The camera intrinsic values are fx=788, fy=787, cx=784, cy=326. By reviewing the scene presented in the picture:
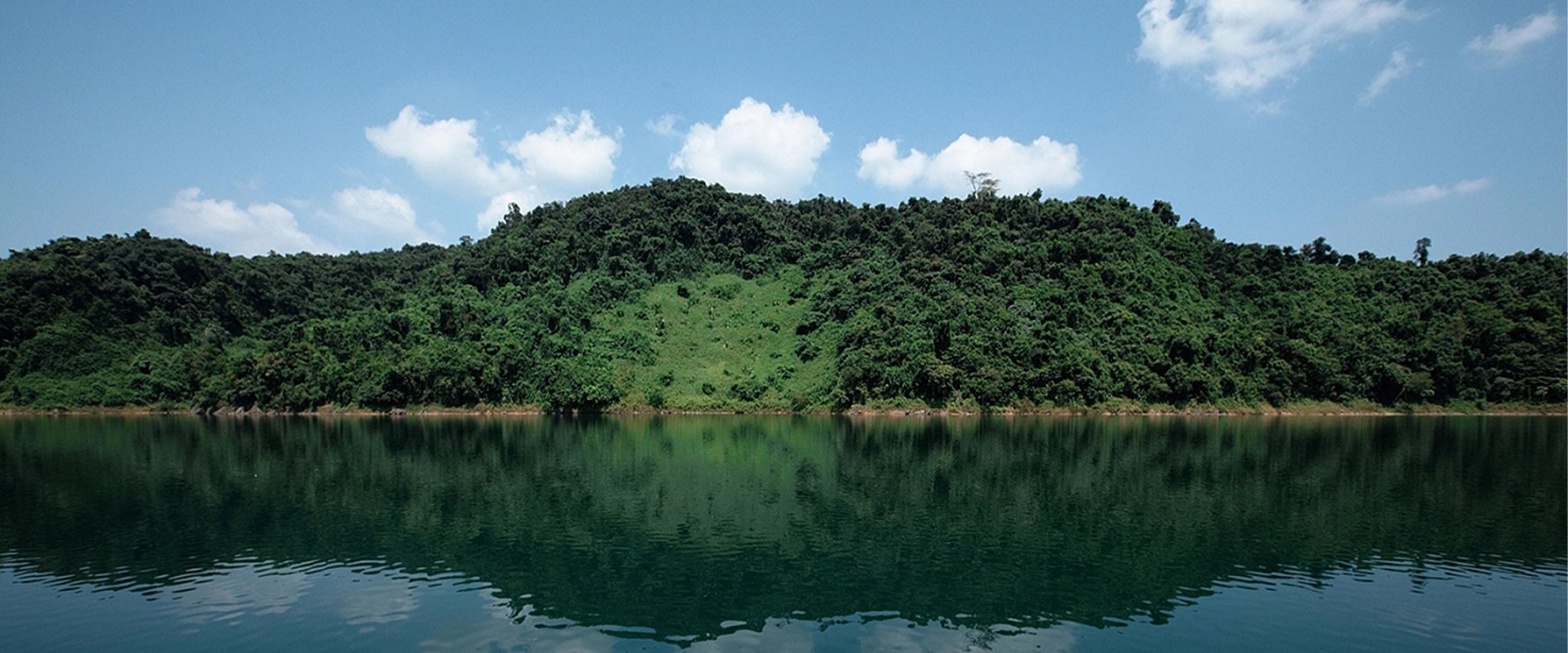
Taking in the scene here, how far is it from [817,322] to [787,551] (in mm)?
74996

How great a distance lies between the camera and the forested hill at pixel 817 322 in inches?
3216

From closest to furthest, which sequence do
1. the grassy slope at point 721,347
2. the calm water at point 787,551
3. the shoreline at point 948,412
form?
1. the calm water at point 787,551
2. the shoreline at point 948,412
3. the grassy slope at point 721,347

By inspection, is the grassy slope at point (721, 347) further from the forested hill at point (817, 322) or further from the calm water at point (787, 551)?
the calm water at point (787, 551)

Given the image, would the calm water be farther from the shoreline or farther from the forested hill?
the forested hill

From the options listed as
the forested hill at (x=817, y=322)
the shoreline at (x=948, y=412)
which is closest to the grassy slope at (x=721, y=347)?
the forested hill at (x=817, y=322)

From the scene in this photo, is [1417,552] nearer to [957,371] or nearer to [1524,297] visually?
[957,371]

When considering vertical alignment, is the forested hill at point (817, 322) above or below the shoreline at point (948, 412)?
above

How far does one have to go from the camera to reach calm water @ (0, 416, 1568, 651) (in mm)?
15695

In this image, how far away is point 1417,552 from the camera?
21531 millimetres

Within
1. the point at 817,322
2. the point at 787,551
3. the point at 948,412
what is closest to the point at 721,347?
the point at 817,322

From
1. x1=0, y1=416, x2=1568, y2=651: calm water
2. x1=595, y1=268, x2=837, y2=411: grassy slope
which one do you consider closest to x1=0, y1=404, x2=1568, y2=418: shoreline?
x1=595, y1=268, x2=837, y2=411: grassy slope

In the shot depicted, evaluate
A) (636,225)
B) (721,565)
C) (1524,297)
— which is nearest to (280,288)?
(636,225)

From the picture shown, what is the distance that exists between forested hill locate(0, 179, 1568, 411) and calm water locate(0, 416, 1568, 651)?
124 feet

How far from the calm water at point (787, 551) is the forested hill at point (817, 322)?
37703mm
